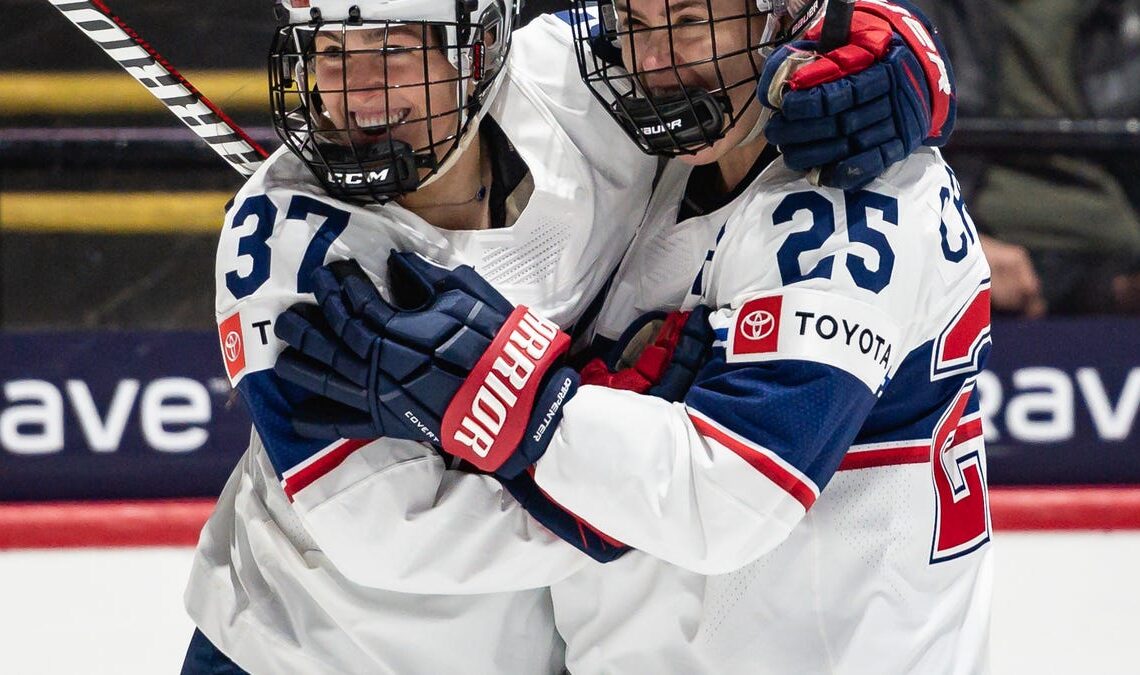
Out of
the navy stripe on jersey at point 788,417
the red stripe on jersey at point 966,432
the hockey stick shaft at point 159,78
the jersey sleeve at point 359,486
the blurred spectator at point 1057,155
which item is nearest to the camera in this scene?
the navy stripe on jersey at point 788,417

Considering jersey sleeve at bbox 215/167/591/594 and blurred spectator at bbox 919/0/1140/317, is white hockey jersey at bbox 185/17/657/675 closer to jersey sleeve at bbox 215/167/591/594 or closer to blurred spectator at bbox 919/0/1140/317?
jersey sleeve at bbox 215/167/591/594

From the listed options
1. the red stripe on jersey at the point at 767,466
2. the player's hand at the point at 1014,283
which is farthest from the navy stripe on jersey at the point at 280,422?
the player's hand at the point at 1014,283

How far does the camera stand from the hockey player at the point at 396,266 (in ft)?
5.09

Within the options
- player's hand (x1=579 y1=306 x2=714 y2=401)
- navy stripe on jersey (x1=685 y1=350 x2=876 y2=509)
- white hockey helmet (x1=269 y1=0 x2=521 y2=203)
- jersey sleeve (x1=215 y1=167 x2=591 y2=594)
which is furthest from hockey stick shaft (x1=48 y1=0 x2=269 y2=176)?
navy stripe on jersey (x1=685 y1=350 x2=876 y2=509)

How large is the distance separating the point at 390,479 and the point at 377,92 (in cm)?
44

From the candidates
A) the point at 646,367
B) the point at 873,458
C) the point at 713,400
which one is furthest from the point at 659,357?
the point at 873,458

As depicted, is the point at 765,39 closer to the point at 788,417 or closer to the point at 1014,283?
the point at 788,417

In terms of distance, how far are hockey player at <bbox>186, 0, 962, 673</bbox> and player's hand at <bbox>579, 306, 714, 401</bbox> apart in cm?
13

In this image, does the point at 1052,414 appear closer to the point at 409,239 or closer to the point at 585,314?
the point at 585,314

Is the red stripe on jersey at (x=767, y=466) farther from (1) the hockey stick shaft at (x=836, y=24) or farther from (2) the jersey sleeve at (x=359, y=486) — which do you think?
(1) the hockey stick shaft at (x=836, y=24)

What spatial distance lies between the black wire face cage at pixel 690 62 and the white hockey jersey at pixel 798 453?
0.10m

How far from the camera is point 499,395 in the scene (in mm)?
1453

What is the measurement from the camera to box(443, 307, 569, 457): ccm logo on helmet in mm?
1453

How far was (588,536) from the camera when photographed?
1546 millimetres
